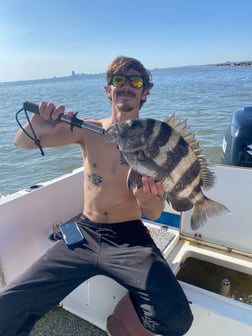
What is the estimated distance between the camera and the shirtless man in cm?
168

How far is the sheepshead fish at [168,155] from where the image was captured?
57.4 inches

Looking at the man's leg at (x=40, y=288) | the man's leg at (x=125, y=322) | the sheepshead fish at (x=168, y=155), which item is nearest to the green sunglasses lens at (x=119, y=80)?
the sheepshead fish at (x=168, y=155)

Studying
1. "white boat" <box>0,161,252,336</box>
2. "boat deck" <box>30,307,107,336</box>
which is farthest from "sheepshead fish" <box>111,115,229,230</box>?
"boat deck" <box>30,307,107,336</box>

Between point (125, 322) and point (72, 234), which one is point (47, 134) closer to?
point (72, 234)

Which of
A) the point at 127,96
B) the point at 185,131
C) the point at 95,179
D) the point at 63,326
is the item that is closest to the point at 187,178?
the point at 185,131

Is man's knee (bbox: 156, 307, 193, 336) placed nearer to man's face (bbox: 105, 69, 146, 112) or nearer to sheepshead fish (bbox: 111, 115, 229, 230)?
sheepshead fish (bbox: 111, 115, 229, 230)

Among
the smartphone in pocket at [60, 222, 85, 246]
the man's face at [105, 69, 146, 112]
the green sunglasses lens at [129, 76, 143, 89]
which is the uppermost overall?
the green sunglasses lens at [129, 76, 143, 89]

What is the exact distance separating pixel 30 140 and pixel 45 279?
996 millimetres

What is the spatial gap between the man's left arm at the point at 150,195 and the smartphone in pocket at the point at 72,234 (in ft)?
1.64

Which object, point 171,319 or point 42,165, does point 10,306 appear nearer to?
point 171,319

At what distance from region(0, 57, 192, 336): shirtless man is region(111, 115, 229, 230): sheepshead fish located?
0.45 feet

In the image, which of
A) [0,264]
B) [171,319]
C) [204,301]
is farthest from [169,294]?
[0,264]

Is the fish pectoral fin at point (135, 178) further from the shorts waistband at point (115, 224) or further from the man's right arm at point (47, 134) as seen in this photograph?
the man's right arm at point (47, 134)

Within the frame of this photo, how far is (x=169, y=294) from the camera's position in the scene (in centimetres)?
165
